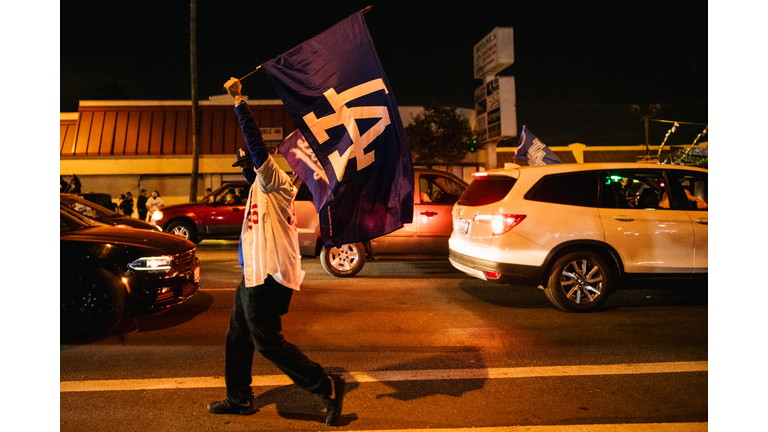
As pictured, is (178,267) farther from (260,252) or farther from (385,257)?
(385,257)

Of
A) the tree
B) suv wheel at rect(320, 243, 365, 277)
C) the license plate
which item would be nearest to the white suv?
the license plate

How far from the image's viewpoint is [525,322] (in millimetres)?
5984

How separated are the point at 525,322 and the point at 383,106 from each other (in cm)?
356

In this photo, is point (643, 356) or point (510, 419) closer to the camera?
point (510, 419)

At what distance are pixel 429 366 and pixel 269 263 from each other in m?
1.96

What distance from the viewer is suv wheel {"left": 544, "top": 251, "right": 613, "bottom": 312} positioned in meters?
6.37

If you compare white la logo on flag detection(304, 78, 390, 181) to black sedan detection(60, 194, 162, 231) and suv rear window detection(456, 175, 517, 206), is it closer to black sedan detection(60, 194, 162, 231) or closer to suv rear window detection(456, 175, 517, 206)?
suv rear window detection(456, 175, 517, 206)

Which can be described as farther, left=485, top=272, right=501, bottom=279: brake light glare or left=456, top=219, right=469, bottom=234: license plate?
left=456, top=219, right=469, bottom=234: license plate

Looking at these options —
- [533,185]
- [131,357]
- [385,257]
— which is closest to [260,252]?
[131,357]

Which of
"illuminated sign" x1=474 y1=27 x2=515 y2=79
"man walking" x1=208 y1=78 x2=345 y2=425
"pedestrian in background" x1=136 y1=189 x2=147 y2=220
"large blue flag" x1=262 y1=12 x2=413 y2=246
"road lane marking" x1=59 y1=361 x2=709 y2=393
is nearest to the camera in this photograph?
"man walking" x1=208 y1=78 x2=345 y2=425

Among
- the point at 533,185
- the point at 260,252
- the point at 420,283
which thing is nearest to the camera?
the point at 260,252

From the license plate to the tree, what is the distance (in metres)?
17.2

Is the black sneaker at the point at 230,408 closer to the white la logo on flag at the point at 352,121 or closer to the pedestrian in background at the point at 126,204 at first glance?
the white la logo on flag at the point at 352,121

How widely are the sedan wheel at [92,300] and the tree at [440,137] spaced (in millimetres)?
19620
